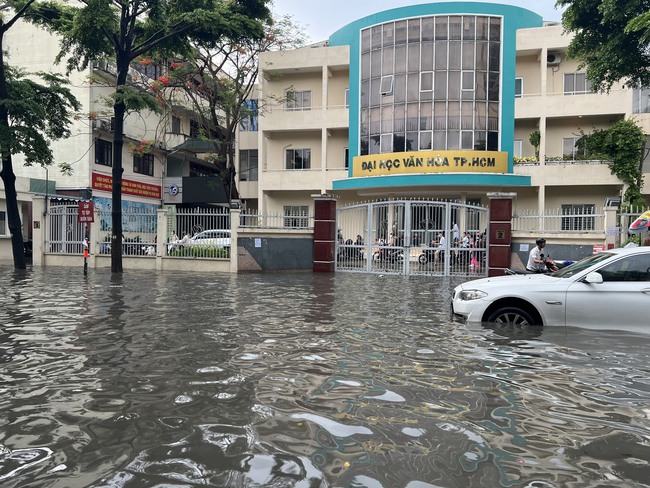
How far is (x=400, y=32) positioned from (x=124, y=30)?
15338mm

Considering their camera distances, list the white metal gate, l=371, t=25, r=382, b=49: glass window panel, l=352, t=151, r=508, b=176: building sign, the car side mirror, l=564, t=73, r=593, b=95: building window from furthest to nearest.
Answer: l=371, t=25, r=382, b=49: glass window panel → l=564, t=73, r=593, b=95: building window → l=352, t=151, r=508, b=176: building sign → the white metal gate → the car side mirror

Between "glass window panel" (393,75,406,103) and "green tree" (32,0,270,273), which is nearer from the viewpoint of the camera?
"green tree" (32,0,270,273)

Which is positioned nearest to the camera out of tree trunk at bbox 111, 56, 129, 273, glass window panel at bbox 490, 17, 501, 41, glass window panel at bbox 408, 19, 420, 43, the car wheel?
the car wheel

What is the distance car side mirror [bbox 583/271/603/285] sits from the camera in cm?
750

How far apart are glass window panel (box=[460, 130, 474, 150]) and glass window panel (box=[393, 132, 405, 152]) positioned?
300cm

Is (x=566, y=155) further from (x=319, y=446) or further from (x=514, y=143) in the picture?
(x=319, y=446)

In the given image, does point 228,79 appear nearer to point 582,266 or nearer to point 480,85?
point 480,85

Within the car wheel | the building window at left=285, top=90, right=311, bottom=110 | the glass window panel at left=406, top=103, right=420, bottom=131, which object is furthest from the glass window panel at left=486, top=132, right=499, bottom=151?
the car wheel

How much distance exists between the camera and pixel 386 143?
97.2 feet

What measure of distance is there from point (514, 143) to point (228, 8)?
17196mm

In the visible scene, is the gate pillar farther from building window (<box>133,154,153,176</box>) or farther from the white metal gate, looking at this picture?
building window (<box>133,154,153,176</box>)

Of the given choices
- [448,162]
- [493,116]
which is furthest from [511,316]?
[493,116]

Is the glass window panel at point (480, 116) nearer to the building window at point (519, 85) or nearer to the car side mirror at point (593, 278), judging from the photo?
the building window at point (519, 85)

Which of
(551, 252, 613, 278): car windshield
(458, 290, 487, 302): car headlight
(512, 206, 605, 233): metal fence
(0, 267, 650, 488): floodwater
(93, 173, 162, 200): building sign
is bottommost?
(0, 267, 650, 488): floodwater
